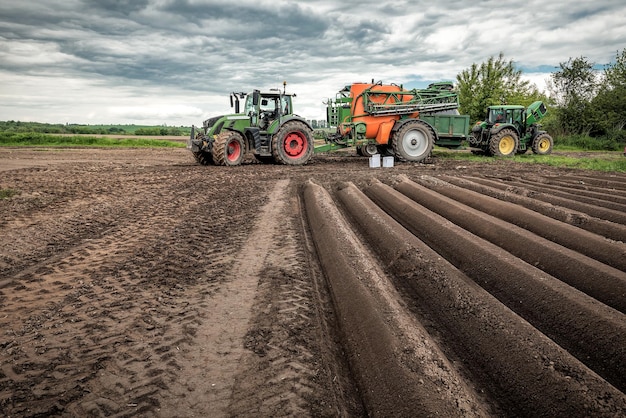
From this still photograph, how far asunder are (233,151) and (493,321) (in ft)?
37.1

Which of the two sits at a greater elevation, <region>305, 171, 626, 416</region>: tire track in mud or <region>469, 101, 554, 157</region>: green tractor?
<region>469, 101, 554, 157</region>: green tractor

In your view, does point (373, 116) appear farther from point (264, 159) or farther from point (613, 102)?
point (613, 102)

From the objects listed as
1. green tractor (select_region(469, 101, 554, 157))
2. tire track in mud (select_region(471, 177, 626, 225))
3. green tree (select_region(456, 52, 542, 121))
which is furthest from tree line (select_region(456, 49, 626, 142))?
tire track in mud (select_region(471, 177, 626, 225))

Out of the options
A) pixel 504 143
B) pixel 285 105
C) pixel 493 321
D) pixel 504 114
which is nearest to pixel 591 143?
pixel 504 114

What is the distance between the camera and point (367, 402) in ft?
7.38

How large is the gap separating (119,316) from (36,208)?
525cm

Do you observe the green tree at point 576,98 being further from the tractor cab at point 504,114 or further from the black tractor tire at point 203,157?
the black tractor tire at point 203,157

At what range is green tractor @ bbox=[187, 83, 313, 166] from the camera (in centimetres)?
1298

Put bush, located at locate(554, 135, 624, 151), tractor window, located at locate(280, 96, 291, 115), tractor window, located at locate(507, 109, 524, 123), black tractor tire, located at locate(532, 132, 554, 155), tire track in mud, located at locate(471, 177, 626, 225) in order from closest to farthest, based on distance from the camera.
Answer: tire track in mud, located at locate(471, 177, 626, 225)
tractor window, located at locate(280, 96, 291, 115)
tractor window, located at locate(507, 109, 524, 123)
black tractor tire, located at locate(532, 132, 554, 155)
bush, located at locate(554, 135, 624, 151)

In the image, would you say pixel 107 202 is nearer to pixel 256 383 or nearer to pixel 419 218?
pixel 419 218

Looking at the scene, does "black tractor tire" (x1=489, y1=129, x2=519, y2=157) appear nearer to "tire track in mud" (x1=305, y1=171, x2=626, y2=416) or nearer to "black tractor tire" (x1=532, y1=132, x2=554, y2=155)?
"black tractor tire" (x1=532, y1=132, x2=554, y2=155)

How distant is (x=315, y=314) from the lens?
3.27 m

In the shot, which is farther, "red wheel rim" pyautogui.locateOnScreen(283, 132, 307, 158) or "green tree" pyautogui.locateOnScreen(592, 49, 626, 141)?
"green tree" pyautogui.locateOnScreen(592, 49, 626, 141)

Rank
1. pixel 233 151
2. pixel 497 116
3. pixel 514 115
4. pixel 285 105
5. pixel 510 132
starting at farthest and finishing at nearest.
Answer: pixel 514 115 < pixel 497 116 < pixel 510 132 < pixel 285 105 < pixel 233 151
